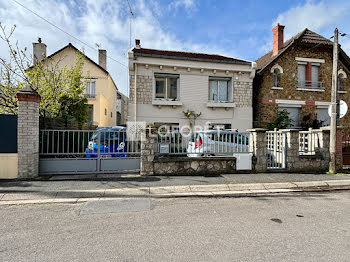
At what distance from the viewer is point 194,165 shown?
6.27 meters

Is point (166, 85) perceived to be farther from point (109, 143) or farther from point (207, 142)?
point (109, 143)

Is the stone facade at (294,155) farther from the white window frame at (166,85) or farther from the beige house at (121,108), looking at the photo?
the beige house at (121,108)

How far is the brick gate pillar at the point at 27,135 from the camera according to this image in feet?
17.9

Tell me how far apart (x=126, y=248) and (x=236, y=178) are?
4342 mm

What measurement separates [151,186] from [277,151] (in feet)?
17.0

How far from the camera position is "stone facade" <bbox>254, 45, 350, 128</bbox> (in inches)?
478

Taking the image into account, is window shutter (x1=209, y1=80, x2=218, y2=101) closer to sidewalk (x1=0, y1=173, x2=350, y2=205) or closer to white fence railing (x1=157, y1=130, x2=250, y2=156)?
white fence railing (x1=157, y1=130, x2=250, y2=156)

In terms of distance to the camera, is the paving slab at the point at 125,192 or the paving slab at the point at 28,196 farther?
the paving slab at the point at 125,192

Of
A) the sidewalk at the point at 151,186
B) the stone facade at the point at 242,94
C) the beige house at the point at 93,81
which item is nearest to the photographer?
the sidewalk at the point at 151,186

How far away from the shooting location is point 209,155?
271 inches

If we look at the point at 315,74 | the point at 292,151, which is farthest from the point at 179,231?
the point at 315,74

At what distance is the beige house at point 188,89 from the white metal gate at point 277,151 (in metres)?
4.57


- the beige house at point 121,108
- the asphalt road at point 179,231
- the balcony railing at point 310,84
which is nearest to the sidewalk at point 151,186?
the asphalt road at point 179,231

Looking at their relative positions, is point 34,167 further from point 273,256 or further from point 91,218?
point 273,256
